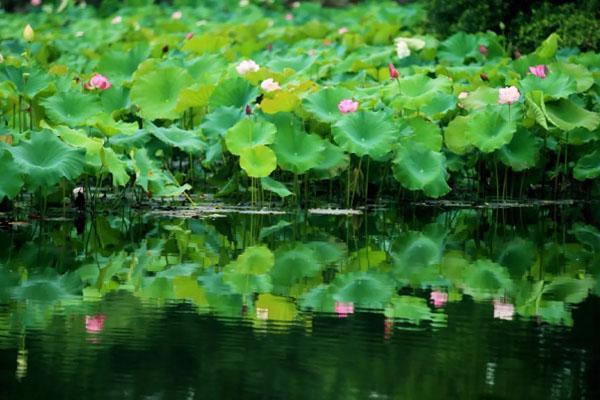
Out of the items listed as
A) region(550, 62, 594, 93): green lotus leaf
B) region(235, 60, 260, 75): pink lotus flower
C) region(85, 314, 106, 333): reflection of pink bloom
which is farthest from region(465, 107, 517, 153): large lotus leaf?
region(85, 314, 106, 333): reflection of pink bloom

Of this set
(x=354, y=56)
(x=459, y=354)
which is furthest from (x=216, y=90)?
(x=459, y=354)

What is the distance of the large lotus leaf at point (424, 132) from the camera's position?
8.54 m

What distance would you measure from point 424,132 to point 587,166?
3.91 feet

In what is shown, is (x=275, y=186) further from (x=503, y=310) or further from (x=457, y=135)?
(x=503, y=310)

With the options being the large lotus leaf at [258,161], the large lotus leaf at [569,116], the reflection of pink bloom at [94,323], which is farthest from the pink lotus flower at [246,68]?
the reflection of pink bloom at [94,323]

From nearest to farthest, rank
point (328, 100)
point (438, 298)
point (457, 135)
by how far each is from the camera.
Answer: point (438, 298)
point (328, 100)
point (457, 135)

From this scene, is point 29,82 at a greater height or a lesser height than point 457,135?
greater

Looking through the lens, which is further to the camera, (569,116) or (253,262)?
(569,116)

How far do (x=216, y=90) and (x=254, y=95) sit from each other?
250 millimetres

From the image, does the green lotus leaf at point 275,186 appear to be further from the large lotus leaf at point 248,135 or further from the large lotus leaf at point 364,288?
the large lotus leaf at point 364,288

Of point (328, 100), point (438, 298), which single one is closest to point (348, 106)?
point (328, 100)

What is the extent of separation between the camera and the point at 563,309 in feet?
17.1

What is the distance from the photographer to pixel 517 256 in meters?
6.66

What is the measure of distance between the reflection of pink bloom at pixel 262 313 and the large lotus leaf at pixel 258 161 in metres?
2.97
